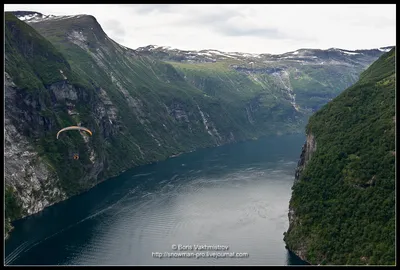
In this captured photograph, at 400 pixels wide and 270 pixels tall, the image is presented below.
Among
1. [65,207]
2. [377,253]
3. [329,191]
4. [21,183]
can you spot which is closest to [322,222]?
[329,191]

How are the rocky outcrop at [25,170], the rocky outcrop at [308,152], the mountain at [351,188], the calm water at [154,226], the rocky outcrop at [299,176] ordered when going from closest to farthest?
the mountain at [351,188] < the rocky outcrop at [299,176] < the calm water at [154,226] < the rocky outcrop at [308,152] < the rocky outcrop at [25,170]

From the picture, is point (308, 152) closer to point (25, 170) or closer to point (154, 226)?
point (154, 226)

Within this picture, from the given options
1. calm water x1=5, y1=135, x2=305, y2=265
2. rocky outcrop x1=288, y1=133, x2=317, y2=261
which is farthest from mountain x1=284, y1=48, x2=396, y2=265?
calm water x1=5, y1=135, x2=305, y2=265

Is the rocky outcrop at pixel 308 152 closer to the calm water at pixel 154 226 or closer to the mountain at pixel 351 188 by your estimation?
the mountain at pixel 351 188

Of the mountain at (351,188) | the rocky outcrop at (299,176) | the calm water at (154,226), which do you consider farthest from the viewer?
the calm water at (154,226)

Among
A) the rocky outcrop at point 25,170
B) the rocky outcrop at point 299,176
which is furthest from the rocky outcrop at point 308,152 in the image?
the rocky outcrop at point 25,170

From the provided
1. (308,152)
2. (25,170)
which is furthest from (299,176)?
(25,170)

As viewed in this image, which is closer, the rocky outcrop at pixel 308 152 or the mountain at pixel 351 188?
the mountain at pixel 351 188
